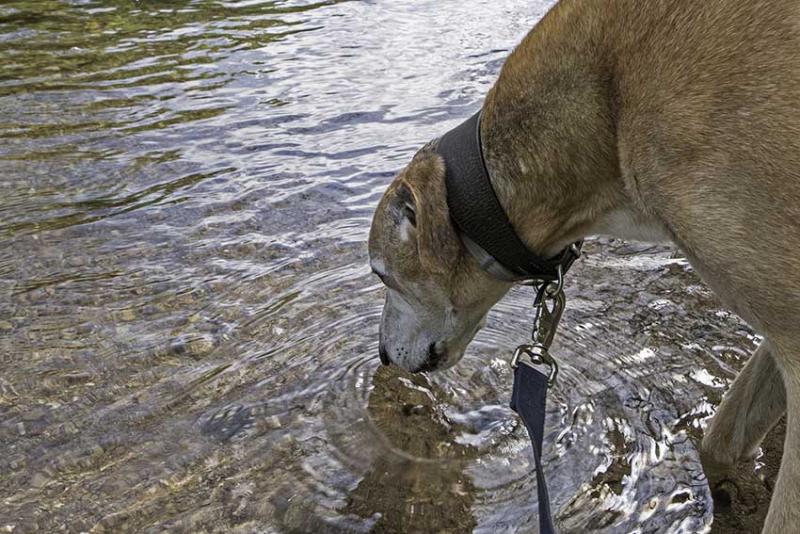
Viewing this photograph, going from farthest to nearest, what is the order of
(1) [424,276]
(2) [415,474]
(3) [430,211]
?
(2) [415,474] < (1) [424,276] < (3) [430,211]

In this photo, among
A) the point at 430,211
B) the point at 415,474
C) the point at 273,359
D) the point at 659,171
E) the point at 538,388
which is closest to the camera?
the point at 659,171

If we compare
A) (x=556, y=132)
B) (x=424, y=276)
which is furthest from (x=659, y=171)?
(x=424, y=276)

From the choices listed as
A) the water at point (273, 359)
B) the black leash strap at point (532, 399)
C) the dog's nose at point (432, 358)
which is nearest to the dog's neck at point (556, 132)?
the black leash strap at point (532, 399)

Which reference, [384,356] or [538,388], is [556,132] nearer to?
[538,388]

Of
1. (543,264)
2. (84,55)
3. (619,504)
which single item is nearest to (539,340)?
(543,264)

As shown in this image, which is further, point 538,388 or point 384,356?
point 384,356

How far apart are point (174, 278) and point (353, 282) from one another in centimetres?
111

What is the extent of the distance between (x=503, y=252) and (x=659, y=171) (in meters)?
0.73

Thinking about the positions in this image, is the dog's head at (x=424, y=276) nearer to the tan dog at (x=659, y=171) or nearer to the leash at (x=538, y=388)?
the tan dog at (x=659, y=171)

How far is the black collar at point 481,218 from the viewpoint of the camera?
10.5 ft

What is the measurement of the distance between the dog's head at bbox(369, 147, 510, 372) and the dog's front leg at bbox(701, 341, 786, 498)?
1.12 metres

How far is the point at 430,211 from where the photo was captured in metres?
3.30

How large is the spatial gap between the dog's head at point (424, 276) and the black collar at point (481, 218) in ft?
0.17

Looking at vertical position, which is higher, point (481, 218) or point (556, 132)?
point (556, 132)
